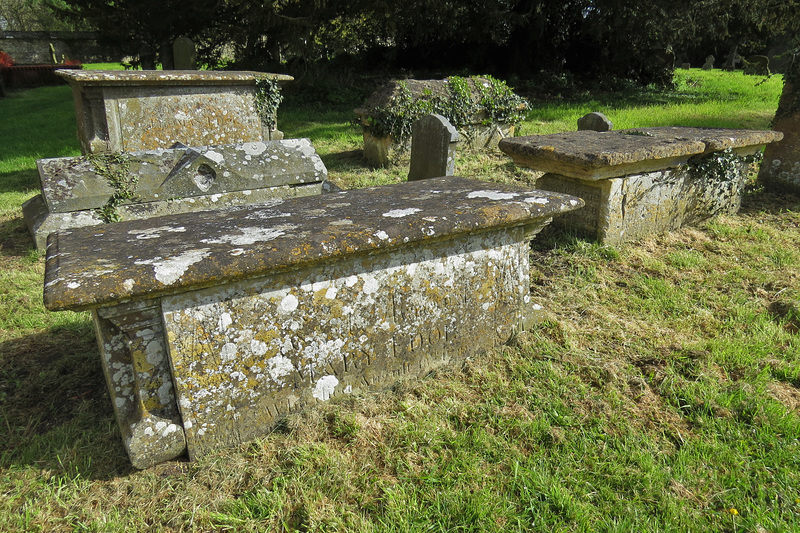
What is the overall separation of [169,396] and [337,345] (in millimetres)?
793

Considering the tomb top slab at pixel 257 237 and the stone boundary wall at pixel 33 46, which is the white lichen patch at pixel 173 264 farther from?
the stone boundary wall at pixel 33 46

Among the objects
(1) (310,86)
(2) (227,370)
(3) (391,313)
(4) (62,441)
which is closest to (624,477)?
(3) (391,313)

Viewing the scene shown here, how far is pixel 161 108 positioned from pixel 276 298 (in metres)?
5.74

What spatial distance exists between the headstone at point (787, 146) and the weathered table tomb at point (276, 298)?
497 cm

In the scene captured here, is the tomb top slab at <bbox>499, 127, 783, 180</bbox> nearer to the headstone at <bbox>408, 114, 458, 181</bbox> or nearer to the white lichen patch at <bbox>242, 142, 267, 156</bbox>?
the headstone at <bbox>408, 114, 458, 181</bbox>

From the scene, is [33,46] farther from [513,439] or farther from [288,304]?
[513,439]

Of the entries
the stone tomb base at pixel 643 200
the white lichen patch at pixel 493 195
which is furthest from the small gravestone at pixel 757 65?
the white lichen patch at pixel 493 195

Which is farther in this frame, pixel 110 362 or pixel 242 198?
pixel 242 198

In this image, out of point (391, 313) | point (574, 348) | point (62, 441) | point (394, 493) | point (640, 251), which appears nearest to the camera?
point (394, 493)

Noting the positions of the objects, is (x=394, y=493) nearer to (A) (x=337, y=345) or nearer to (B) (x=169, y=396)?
(A) (x=337, y=345)

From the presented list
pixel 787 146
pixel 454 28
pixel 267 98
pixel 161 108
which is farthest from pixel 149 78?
pixel 454 28

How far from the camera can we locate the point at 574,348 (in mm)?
3193

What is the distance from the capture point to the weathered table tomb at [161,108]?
6559 mm

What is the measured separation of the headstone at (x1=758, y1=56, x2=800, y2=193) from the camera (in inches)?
245
